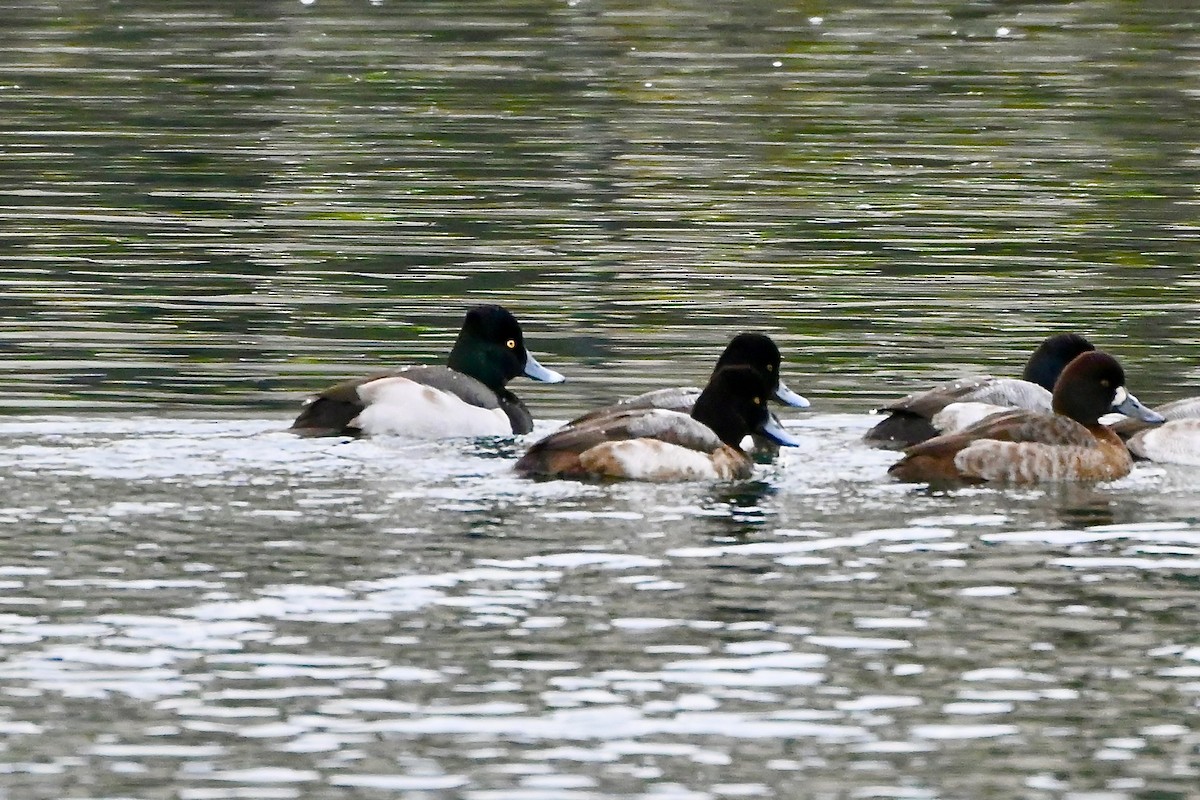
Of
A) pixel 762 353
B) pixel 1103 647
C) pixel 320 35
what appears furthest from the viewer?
pixel 320 35

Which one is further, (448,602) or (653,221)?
(653,221)

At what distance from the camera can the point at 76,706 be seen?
9.02m

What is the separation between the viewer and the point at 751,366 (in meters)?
14.9

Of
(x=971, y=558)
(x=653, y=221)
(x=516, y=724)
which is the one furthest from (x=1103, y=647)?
(x=653, y=221)

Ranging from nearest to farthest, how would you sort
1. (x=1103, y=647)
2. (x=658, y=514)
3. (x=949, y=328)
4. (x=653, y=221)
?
1. (x=1103, y=647)
2. (x=658, y=514)
3. (x=949, y=328)
4. (x=653, y=221)

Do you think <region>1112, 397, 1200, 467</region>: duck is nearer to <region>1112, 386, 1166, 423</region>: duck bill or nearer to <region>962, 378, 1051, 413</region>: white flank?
<region>1112, 386, 1166, 423</region>: duck bill

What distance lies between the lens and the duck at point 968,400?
14939 millimetres

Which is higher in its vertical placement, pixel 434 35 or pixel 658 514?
pixel 434 35

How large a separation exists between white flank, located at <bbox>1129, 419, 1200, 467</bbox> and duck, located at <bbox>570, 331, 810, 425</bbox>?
2025 millimetres

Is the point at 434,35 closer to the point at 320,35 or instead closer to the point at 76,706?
the point at 320,35

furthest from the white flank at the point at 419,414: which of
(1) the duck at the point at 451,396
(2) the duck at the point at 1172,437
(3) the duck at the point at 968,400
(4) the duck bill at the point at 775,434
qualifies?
(2) the duck at the point at 1172,437

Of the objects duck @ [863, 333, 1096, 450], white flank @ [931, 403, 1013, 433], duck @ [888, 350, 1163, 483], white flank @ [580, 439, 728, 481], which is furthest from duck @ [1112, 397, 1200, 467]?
white flank @ [580, 439, 728, 481]

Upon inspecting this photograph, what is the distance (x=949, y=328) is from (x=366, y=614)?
943 cm

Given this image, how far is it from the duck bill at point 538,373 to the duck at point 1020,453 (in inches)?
135
